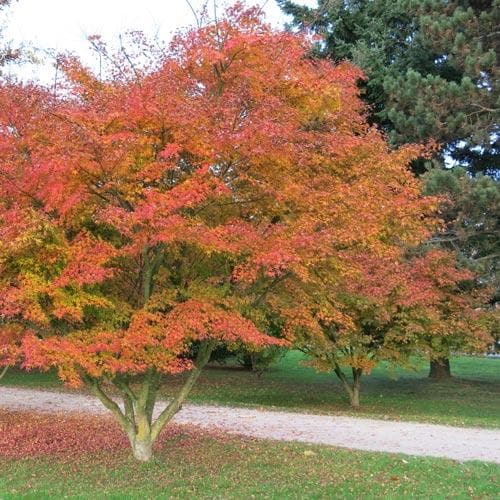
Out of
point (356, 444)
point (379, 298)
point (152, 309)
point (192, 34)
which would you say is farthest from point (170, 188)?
point (379, 298)

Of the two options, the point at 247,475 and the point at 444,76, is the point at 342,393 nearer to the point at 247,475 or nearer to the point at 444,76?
the point at 444,76

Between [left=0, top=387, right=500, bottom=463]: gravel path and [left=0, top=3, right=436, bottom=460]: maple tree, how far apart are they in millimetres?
3191

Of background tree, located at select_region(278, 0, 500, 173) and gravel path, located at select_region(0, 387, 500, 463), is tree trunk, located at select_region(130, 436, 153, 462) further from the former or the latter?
background tree, located at select_region(278, 0, 500, 173)

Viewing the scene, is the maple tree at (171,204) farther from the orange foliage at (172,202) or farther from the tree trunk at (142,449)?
the tree trunk at (142,449)

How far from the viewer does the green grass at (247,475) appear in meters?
6.22

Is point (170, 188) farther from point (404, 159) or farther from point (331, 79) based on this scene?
point (404, 159)

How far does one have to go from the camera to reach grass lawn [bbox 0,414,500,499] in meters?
6.24

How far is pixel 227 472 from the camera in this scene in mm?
6938

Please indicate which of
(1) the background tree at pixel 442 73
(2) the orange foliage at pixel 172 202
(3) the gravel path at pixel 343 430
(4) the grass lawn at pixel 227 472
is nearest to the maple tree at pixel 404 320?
(3) the gravel path at pixel 343 430

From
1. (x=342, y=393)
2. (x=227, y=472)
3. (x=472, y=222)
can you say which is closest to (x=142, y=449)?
(x=227, y=472)

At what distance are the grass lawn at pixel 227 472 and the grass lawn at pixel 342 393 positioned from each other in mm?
4425

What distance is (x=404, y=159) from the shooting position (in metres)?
8.34

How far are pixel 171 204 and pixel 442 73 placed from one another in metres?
14.4

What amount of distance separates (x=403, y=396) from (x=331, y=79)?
12.5m
